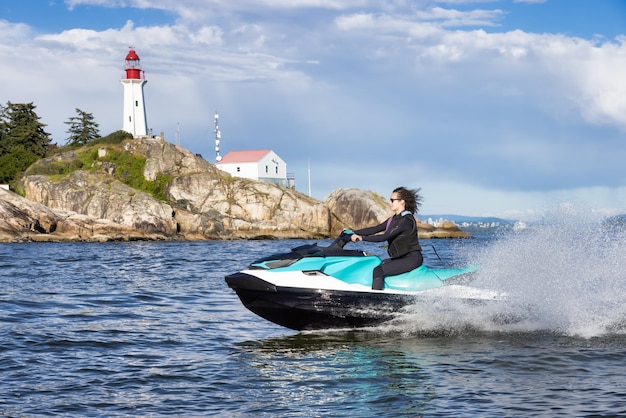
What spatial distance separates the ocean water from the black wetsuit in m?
0.73

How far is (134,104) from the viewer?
82500 millimetres

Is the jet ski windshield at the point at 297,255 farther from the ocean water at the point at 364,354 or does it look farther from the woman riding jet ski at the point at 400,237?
the ocean water at the point at 364,354

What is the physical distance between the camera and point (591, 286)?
12.5m

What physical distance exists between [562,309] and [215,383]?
6.28 m

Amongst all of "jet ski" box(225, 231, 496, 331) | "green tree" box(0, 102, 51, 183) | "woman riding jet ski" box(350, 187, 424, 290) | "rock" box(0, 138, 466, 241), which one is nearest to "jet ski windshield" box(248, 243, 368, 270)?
"jet ski" box(225, 231, 496, 331)

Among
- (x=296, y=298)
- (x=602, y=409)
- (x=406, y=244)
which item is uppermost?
(x=406, y=244)

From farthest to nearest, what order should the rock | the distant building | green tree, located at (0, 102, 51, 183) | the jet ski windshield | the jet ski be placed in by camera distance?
the distant building, green tree, located at (0, 102, 51, 183), the rock, the jet ski windshield, the jet ski

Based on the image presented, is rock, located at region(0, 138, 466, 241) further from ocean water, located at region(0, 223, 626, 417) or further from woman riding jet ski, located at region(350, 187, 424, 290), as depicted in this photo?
woman riding jet ski, located at region(350, 187, 424, 290)

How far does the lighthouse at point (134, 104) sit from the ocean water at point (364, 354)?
67.9 m

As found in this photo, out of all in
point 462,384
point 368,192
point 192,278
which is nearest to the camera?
point 462,384

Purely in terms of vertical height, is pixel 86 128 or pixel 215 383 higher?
pixel 86 128

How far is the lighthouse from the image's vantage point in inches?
3248

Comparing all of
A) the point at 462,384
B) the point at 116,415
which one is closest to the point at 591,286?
the point at 462,384

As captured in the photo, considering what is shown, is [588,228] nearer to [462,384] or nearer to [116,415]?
[462,384]
